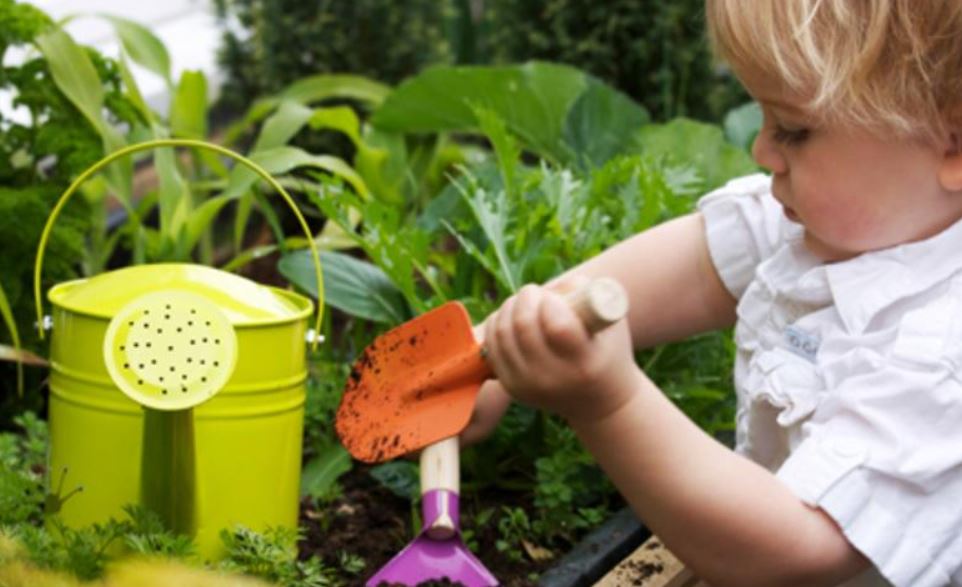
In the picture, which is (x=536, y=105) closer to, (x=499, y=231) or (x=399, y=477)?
(x=499, y=231)

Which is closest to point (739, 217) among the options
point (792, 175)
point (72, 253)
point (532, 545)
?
point (792, 175)

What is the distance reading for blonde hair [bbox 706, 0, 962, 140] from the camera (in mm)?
1568

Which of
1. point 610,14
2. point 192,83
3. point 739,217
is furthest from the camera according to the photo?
point 610,14

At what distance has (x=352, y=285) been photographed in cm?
221

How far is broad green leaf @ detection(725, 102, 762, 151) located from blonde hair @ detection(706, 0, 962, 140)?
52.8 inches

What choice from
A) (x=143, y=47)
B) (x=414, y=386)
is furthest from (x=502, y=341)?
(x=143, y=47)

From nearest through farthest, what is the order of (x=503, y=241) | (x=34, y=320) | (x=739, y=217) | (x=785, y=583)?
(x=785, y=583) < (x=739, y=217) < (x=503, y=241) < (x=34, y=320)

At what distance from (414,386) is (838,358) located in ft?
1.42

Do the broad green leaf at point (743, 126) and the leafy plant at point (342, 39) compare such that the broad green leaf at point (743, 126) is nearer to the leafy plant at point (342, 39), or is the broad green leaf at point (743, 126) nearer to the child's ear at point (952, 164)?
the leafy plant at point (342, 39)

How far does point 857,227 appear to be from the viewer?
1.64m

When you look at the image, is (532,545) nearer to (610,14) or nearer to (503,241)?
(503,241)

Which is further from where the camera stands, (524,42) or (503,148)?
(524,42)

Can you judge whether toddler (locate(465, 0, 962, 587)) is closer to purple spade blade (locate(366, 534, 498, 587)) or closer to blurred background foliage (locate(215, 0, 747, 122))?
purple spade blade (locate(366, 534, 498, 587))

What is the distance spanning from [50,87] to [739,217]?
1051 mm
